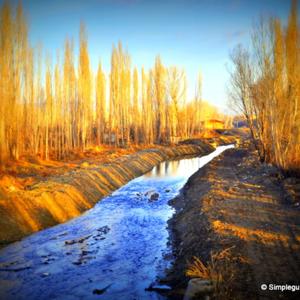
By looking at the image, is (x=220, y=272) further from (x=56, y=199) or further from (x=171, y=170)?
(x=171, y=170)

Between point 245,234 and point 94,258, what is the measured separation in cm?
417

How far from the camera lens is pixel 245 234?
289 inches

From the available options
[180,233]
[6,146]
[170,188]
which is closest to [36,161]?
[6,146]

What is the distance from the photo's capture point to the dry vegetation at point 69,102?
18.4 m

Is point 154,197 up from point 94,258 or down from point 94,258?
up

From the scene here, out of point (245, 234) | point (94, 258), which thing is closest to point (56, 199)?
point (94, 258)

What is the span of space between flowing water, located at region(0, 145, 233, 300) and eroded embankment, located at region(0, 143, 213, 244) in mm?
519

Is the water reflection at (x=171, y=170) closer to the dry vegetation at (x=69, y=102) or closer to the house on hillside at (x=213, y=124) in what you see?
the dry vegetation at (x=69, y=102)

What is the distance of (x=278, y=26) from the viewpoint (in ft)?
48.8

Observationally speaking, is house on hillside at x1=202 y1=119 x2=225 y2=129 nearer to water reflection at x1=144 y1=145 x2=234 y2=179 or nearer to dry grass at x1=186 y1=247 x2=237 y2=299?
water reflection at x1=144 y1=145 x2=234 y2=179

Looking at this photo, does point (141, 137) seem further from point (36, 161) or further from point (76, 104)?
point (36, 161)

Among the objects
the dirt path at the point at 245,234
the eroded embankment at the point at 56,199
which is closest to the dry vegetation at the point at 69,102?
the eroded embankment at the point at 56,199

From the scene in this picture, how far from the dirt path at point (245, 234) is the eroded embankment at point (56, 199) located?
4.47m

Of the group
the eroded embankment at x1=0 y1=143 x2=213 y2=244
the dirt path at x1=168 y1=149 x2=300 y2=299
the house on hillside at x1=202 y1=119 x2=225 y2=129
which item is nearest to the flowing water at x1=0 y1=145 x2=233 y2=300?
the eroded embankment at x1=0 y1=143 x2=213 y2=244
